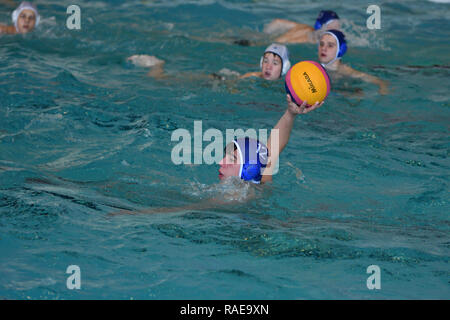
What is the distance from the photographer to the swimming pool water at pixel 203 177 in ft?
13.7

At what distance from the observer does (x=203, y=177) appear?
6199 millimetres

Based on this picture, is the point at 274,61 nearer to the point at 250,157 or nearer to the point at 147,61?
the point at 147,61

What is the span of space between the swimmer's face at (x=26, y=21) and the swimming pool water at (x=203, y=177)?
0.22 meters

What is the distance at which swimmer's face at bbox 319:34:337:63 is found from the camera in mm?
9297

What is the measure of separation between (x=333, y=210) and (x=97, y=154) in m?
2.66

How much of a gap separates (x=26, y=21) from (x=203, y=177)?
651 cm

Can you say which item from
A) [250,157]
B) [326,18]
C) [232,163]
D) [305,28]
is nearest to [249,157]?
[250,157]

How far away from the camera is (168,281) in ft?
13.2

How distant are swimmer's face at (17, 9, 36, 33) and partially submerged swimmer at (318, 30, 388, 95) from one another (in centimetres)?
533

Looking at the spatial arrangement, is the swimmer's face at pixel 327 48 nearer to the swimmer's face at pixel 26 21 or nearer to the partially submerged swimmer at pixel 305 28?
the partially submerged swimmer at pixel 305 28

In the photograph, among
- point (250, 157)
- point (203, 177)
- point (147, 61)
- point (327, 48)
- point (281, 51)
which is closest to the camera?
point (250, 157)

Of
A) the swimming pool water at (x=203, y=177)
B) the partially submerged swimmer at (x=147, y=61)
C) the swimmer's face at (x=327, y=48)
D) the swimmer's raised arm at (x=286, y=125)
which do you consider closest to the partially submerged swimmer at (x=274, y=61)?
the swimming pool water at (x=203, y=177)
